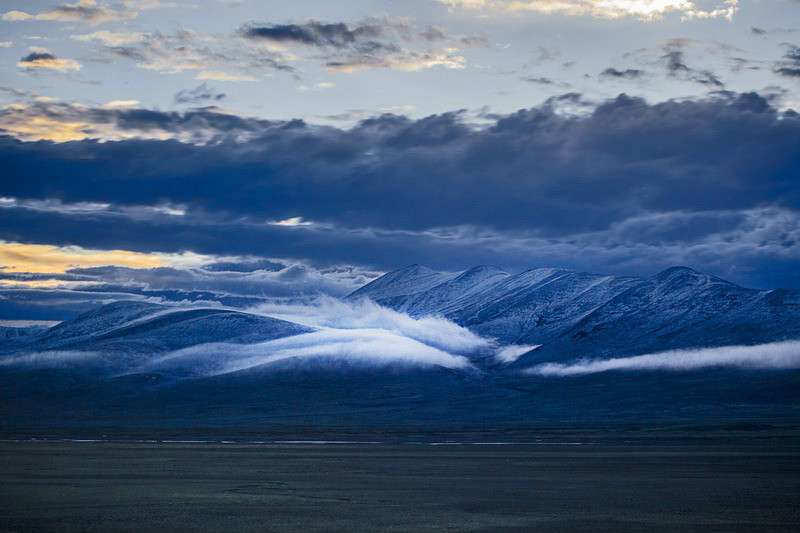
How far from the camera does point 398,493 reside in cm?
4266

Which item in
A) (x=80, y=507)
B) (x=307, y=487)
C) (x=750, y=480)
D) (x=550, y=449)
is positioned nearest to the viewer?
(x=80, y=507)

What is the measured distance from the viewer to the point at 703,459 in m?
69.3

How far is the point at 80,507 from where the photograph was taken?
3659 cm

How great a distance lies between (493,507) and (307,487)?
10703 mm

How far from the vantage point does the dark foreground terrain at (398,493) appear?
32.7m

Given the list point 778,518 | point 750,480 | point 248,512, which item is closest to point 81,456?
point 248,512

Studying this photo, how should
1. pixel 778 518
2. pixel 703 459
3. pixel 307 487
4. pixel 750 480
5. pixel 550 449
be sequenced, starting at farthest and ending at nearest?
1. pixel 550 449
2. pixel 703 459
3. pixel 750 480
4. pixel 307 487
5. pixel 778 518

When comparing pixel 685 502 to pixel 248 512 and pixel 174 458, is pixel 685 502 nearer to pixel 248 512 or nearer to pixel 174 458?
pixel 248 512

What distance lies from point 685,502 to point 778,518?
17.8 ft

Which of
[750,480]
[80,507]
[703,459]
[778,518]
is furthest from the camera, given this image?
[703,459]

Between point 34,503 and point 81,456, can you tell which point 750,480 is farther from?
point 81,456

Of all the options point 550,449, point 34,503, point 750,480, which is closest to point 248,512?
point 34,503

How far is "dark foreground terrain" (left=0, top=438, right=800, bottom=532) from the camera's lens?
107 ft

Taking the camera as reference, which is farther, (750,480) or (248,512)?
(750,480)
